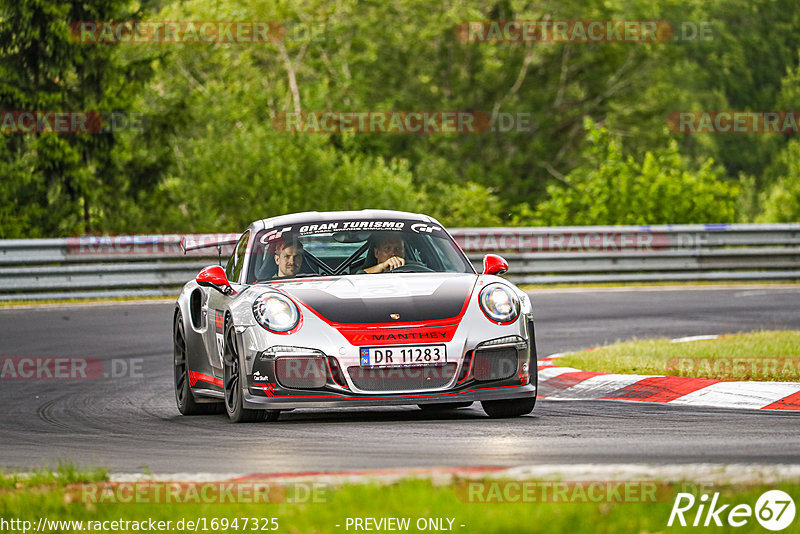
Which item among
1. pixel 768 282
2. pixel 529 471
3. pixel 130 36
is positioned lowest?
pixel 768 282

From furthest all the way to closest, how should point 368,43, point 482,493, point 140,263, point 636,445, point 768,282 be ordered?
point 368,43, point 768,282, point 140,263, point 636,445, point 482,493

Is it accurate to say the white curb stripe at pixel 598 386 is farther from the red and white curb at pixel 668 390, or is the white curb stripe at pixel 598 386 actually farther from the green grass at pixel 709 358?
the green grass at pixel 709 358

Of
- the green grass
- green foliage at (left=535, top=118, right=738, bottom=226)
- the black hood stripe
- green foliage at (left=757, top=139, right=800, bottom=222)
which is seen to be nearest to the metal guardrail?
green foliage at (left=535, top=118, right=738, bottom=226)

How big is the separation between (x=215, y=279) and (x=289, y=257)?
0.51m

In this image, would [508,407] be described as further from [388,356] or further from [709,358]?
[709,358]

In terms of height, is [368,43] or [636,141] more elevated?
[368,43]

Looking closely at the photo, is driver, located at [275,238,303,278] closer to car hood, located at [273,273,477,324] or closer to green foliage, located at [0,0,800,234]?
car hood, located at [273,273,477,324]

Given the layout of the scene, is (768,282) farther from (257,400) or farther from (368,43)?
(368,43)

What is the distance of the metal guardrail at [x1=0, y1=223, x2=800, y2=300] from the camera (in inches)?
829

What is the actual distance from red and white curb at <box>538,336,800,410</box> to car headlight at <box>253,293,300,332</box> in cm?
268

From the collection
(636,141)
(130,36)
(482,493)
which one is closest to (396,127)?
(636,141)

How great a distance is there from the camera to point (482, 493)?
5215 mm

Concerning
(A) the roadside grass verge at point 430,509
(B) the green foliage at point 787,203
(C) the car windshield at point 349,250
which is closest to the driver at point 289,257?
(C) the car windshield at point 349,250

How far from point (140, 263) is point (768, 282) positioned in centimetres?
988
